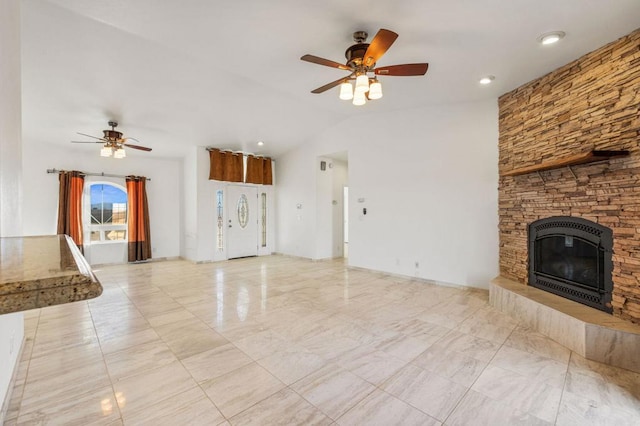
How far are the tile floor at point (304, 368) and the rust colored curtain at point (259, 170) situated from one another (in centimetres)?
409

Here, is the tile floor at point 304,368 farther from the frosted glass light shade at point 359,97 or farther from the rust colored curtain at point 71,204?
the rust colored curtain at point 71,204

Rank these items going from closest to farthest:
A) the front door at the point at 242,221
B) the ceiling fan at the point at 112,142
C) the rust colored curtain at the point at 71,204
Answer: the ceiling fan at the point at 112,142 → the rust colored curtain at the point at 71,204 → the front door at the point at 242,221

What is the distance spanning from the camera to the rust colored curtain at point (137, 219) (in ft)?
21.9

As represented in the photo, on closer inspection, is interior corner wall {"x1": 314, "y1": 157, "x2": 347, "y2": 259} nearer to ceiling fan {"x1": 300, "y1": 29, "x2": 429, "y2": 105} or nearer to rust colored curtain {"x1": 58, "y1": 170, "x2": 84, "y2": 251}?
ceiling fan {"x1": 300, "y1": 29, "x2": 429, "y2": 105}

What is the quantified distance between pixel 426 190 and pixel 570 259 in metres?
2.18

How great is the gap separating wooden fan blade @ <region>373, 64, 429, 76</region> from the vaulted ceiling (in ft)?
1.21

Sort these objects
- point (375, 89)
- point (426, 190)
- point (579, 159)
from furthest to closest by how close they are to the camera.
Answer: point (426, 190) < point (375, 89) < point (579, 159)

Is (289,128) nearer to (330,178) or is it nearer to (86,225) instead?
(330,178)

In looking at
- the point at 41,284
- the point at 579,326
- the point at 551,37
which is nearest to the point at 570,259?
the point at 579,326

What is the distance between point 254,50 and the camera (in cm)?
316

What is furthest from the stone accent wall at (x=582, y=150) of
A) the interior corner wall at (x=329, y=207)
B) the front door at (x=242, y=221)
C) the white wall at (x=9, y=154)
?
the front door at (x=242, y=221)

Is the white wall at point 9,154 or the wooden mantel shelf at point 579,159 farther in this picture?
the wooden mantel shelf at point 579,159

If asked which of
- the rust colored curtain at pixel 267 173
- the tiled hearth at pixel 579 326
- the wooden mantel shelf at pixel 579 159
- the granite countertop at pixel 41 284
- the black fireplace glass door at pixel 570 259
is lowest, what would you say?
the tiled hearth at pixel 579 326

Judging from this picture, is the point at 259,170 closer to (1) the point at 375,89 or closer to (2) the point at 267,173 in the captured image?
(2) the point at 267,173
